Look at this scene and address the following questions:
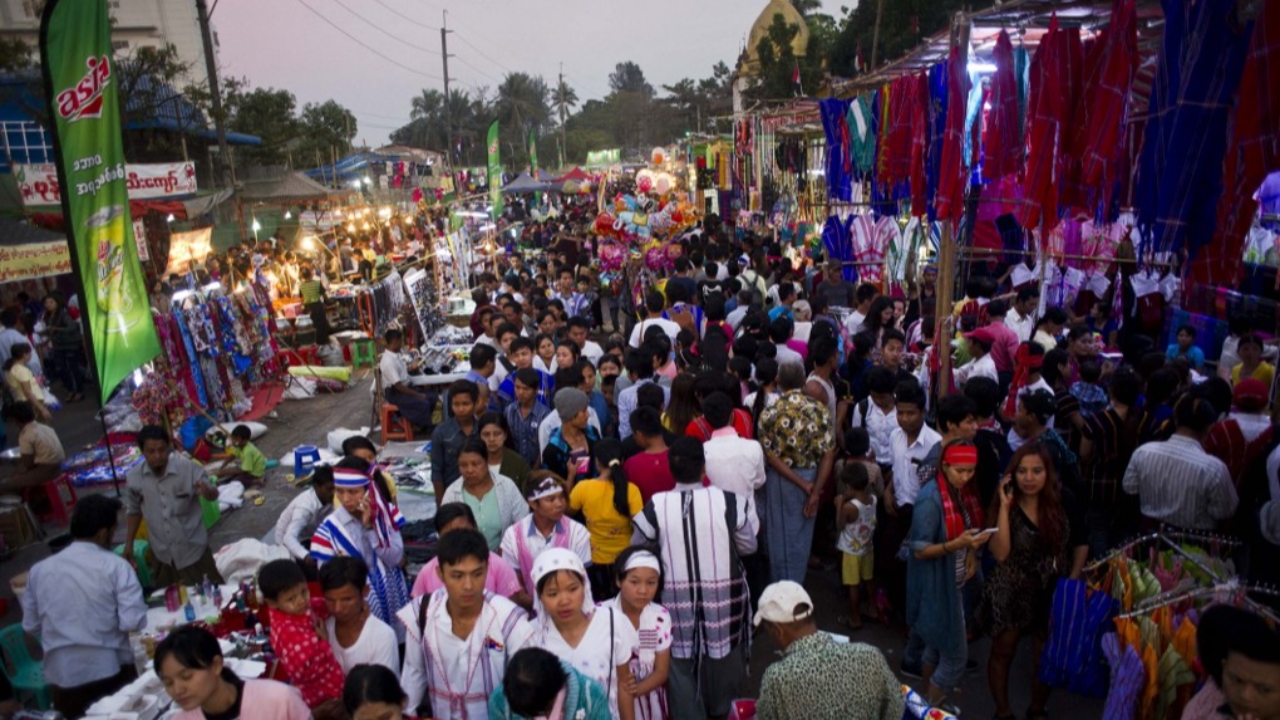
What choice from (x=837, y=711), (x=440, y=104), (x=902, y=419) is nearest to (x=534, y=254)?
(x=902, y=419)

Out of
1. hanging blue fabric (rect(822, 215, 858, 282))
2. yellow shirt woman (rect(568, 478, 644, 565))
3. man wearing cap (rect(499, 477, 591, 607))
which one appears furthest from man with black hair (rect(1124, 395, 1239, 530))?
hanging blue fabric (rect(822, 215, 858, 282))

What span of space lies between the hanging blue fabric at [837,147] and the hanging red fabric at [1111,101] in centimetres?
442

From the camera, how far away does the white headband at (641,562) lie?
3.00 m

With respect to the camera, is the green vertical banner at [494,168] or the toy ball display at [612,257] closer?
the toy ball display at [612,257]

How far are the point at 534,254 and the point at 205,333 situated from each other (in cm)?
1097

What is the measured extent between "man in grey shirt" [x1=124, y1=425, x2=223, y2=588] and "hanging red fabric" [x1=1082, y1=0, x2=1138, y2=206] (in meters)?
A: 5.54

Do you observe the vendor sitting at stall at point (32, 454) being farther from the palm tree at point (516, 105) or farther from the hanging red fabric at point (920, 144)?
the palm tree at point (516, 105)

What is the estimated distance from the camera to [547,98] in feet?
306

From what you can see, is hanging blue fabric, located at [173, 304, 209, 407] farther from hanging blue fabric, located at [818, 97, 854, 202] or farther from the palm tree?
the palm tree

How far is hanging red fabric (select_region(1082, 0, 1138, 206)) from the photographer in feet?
12.8

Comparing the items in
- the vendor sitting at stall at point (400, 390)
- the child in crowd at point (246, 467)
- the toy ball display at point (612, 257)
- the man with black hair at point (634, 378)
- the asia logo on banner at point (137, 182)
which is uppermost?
the asia logo on banner at point (137, 182)

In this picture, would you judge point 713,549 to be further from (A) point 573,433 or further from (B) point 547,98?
(B) point 547,98

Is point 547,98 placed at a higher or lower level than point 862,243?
higher

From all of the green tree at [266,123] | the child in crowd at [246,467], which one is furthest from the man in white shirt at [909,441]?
the green tree at [266,123]
